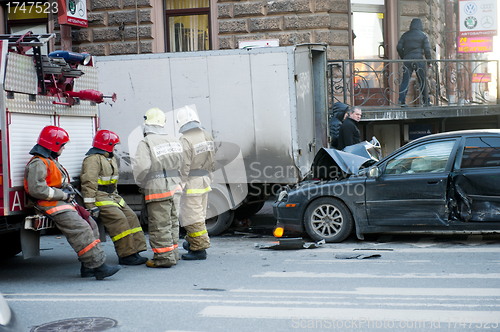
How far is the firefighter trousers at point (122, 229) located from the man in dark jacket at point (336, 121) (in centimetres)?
497

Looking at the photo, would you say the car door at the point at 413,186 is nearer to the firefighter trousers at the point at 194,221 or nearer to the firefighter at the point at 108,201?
the firefighter trousers at the point at 194,221

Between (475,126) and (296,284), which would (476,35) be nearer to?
(475,126)

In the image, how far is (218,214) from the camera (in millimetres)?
8977

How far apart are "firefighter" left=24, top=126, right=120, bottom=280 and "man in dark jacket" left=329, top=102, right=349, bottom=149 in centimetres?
588

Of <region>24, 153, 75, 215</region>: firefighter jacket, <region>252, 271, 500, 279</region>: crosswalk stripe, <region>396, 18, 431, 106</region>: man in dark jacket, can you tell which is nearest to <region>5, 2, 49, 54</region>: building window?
<region>396, 18, 431, 106</region>: man in dark jacket

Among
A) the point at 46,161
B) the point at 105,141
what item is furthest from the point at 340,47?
the point at 46,161

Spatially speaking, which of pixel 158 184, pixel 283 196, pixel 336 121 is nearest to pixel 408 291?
pixel 158 184

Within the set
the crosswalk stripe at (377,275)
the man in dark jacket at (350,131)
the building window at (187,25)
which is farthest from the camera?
the building window at (187,25)

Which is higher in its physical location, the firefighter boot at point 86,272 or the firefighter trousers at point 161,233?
the firefighter trousers at point 161,233

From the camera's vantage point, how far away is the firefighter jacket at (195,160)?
697cm

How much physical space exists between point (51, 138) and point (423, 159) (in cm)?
476

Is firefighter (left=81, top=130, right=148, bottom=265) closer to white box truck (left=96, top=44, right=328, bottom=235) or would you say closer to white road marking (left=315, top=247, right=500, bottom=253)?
white box truck (left=96, top=44, right=328, bottom=235)

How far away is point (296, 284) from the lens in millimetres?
5688

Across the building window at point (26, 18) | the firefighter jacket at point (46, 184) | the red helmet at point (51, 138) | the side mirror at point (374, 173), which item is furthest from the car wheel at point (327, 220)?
the building window at point (26, 18)
